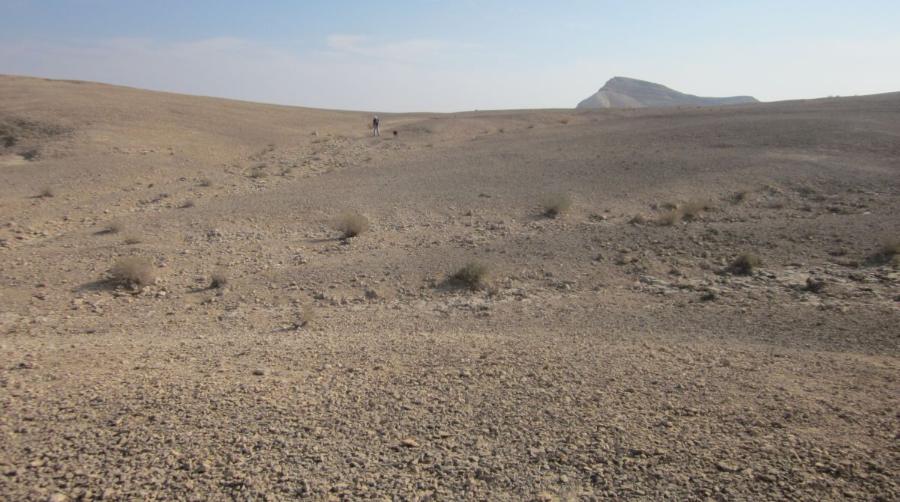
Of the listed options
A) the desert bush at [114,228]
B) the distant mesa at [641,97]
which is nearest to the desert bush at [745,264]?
the desert bush at [114,228]

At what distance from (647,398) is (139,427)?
16.4ft

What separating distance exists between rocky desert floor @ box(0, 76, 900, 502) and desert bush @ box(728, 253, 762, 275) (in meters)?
0.20

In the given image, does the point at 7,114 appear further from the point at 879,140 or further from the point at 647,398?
the point at 879,140

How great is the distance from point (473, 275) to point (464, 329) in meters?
2.63

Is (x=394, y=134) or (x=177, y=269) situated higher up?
(x=394, y=134)

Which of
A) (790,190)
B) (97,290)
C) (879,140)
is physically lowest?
(97,290)

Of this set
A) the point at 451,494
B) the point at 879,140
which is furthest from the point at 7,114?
the point at 879,140

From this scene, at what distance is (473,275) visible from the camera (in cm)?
1167

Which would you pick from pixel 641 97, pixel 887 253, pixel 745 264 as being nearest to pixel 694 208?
pixel 745 264

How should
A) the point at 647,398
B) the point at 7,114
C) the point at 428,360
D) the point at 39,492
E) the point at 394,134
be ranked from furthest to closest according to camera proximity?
1. the point at 394,134
2. the point at 7,114
3. the point at 428,360
4. the point at 647,398
5. the point at 39,492

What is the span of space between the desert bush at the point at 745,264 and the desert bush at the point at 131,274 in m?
12.2

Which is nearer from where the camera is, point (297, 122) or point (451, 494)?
point (451, 494)

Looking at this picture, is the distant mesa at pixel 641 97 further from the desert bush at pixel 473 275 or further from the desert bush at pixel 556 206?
the desert bush at pixel 473 275

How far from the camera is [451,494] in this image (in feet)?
14.5
